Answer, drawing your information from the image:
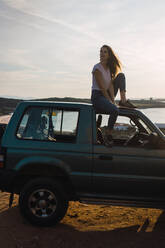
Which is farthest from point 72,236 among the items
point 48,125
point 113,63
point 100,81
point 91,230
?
point 113,63

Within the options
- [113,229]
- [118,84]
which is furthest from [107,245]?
[118,84]

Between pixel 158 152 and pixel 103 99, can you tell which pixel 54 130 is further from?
pixel 158 152

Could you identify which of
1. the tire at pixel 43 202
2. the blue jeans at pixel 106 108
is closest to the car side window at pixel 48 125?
the blue jeans at pixel 106 108

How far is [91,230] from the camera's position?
3990 millimetres

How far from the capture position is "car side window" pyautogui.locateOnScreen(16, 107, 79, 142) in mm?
3994

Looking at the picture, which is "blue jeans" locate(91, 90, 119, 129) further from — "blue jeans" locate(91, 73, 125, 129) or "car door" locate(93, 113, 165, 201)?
"car door" locate(93, 113, 165, 201)

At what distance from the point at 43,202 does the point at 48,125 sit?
46.8 inches

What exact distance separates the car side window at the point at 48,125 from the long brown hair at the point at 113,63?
42.2 inches

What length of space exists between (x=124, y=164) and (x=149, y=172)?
0.39 m

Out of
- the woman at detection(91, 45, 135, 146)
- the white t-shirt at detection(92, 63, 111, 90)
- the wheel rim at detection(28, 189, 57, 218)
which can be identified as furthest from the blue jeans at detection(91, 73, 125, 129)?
the wheel rim at detection(28, 189, 57, 218)

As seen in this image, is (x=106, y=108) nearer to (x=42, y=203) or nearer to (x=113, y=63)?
(x=113, y=63)

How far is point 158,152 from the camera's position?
3844 mm

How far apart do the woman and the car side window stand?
46 centimetres

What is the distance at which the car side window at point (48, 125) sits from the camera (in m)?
3.99
